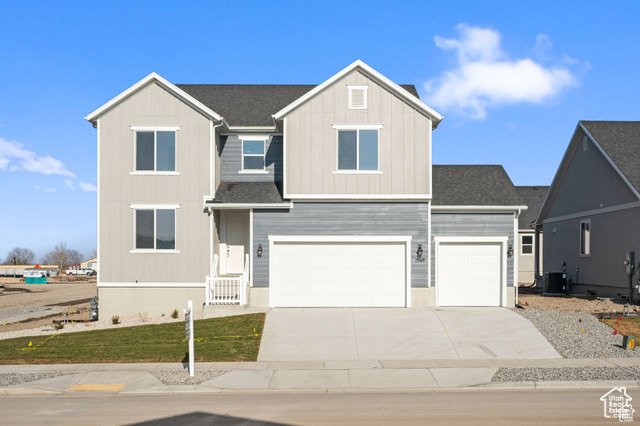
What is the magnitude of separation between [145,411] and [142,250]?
11307 mm

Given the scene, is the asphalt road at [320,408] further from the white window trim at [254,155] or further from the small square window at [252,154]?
the small square window at [252,154]

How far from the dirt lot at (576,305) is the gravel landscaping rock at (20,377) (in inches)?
635

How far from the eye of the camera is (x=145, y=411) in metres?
10.2

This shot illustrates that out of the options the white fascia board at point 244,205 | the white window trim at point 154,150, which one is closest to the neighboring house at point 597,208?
the white fascia board at point 244,205

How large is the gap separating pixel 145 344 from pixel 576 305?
16.0 m

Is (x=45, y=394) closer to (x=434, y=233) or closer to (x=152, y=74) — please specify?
(x=152, y=74)

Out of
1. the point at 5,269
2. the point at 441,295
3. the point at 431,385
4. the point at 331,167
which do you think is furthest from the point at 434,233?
the point at 5,269

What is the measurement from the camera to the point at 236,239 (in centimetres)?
2256

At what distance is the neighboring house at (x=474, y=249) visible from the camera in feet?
68.6

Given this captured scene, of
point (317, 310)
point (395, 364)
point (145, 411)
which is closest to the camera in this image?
point (145, 411)

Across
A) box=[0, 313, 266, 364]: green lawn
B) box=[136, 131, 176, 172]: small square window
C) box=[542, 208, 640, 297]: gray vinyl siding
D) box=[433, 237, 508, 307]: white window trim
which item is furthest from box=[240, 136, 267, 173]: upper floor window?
box=[542, 208, 640, 297]: gray vinyl siding

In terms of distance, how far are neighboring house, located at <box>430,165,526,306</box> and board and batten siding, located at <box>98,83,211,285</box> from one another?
8495mm

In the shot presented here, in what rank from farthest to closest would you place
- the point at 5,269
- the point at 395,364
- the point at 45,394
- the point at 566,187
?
the point at 5,269 < the point at 566,187 < the point at 395,364 < the point at 45,394

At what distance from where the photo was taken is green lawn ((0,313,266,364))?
1473 cm
